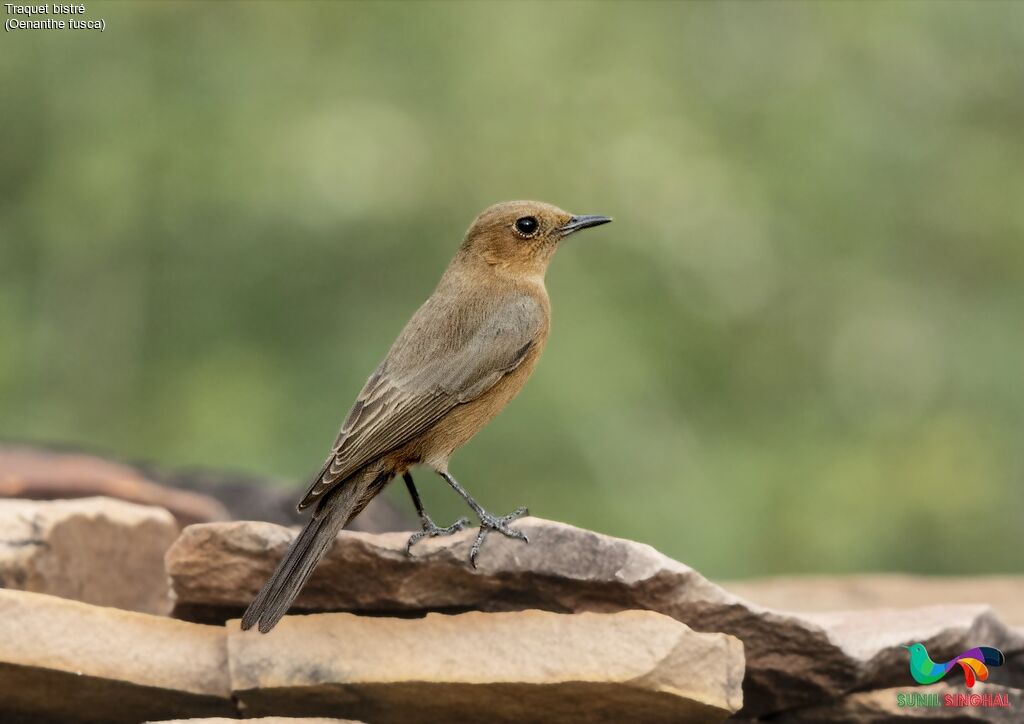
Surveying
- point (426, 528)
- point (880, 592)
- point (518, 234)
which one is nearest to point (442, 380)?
point (426, 528)

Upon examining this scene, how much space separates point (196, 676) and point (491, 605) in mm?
985

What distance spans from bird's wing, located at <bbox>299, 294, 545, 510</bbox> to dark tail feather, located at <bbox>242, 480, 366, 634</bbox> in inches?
8.7

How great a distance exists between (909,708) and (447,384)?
2.01 m

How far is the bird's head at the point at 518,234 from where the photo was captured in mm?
6230

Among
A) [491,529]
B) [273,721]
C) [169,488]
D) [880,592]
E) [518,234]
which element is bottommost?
[273,721]

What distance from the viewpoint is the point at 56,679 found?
15.3 ft

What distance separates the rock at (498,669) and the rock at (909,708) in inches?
26.7

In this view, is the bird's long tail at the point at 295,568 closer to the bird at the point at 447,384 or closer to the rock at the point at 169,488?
the bird at the point at 447,384

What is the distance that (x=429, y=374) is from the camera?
5.60 meters

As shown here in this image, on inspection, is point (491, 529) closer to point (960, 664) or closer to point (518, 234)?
point (518, 234)

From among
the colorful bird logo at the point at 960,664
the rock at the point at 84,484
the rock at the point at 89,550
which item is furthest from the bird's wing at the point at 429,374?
the rock at the point at 84,484

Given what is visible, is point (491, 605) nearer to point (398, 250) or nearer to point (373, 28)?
point (398, 250)

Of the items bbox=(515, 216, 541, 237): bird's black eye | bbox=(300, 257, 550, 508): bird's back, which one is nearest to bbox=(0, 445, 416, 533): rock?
bbox=(300, 257, 550, 508): bird's back

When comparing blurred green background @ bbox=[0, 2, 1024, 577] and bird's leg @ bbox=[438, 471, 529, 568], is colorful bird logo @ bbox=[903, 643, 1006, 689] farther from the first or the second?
blurred green background @ bbox=[0, 2, 1024, 577]
